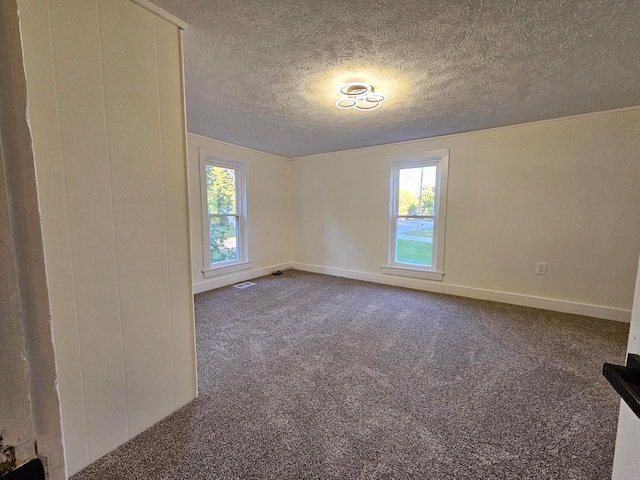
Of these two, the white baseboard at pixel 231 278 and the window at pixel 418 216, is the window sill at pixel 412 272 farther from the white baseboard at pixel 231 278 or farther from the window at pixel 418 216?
the white baseboard at pixel 231 278

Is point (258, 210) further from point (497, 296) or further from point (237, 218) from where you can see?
point (497, 296)

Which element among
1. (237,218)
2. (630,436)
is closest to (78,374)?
(630,436)

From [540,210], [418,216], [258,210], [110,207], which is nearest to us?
[110,207]

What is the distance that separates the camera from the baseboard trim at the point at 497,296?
8.94 ft

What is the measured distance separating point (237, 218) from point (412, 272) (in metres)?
2.68

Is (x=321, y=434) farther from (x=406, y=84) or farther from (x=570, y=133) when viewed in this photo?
(x=570, y=133)

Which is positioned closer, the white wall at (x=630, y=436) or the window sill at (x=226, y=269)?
the white wall at (x=630, y=436)

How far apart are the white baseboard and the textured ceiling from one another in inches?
80.5

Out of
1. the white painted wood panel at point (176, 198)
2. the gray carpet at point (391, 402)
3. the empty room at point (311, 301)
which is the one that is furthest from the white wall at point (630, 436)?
the white painted wood panel at point (176, 198)

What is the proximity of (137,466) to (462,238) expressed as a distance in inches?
140

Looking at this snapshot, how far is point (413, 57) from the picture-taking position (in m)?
1.70

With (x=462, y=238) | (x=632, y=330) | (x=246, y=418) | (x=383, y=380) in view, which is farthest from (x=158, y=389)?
(x=462, y=238)

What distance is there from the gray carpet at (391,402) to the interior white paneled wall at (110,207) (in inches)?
11.8

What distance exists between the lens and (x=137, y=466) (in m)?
1.21
